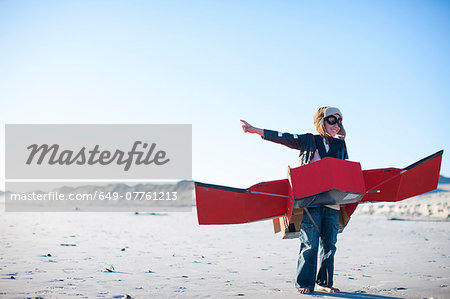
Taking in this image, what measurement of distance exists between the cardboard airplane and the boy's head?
52 centimetres

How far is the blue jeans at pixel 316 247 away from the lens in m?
4.50

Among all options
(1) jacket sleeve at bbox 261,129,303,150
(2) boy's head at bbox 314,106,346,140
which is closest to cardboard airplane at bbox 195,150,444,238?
(1) jacket sleeve at bbox 261,129,303,150

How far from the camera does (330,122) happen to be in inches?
189

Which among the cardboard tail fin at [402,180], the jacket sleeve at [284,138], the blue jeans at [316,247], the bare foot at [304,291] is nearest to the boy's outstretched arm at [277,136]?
the jacket sleeve at [284,138]

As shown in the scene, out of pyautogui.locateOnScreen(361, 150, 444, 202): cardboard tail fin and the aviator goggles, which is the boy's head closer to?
the aviator goggles

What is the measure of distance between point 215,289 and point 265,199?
1145mm

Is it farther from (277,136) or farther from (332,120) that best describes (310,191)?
(332,120)

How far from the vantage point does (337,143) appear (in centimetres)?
479

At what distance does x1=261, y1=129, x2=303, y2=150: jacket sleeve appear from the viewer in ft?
15.4

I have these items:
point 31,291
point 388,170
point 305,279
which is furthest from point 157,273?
point 388,170

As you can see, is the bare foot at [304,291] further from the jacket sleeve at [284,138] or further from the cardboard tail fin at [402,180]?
the jacket sleeve at [284,138]

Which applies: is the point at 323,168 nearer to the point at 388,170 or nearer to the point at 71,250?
the point at 388,170

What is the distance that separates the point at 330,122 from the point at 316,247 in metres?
1.43

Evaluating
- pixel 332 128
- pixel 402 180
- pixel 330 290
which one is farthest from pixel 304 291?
pixel 332 128
